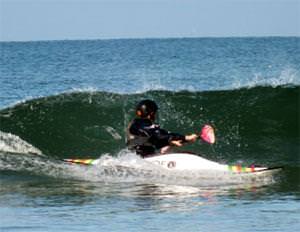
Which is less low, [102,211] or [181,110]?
[181,110]

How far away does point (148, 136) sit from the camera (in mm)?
13922

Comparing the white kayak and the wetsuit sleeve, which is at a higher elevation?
the wetsuit sleeve

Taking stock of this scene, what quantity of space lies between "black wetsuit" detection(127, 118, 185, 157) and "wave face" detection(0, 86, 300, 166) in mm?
3274

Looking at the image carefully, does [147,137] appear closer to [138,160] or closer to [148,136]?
[148,136]

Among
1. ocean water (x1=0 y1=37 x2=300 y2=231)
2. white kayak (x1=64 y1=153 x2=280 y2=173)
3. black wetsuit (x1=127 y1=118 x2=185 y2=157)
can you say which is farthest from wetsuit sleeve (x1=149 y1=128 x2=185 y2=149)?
ocean water (x1=0 y1=37 x2=300 y2=231)

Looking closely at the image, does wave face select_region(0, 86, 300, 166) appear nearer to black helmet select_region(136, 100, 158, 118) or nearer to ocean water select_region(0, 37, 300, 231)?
ocean water select_region(0, 37, 300, 231)

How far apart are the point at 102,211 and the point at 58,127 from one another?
30.0 feet

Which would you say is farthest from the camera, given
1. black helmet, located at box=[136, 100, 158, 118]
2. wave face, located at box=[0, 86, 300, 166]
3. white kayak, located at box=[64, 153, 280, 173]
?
wave face, located at box=[0, 86, 300, 166]

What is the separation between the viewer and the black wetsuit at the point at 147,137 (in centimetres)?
1391

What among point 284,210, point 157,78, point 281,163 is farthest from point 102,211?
point 157,78

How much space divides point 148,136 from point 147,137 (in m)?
0.03

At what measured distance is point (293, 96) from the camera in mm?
22125

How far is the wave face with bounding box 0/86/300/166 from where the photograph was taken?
18.4 meters

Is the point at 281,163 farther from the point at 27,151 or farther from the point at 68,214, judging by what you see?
the point at 68,214
